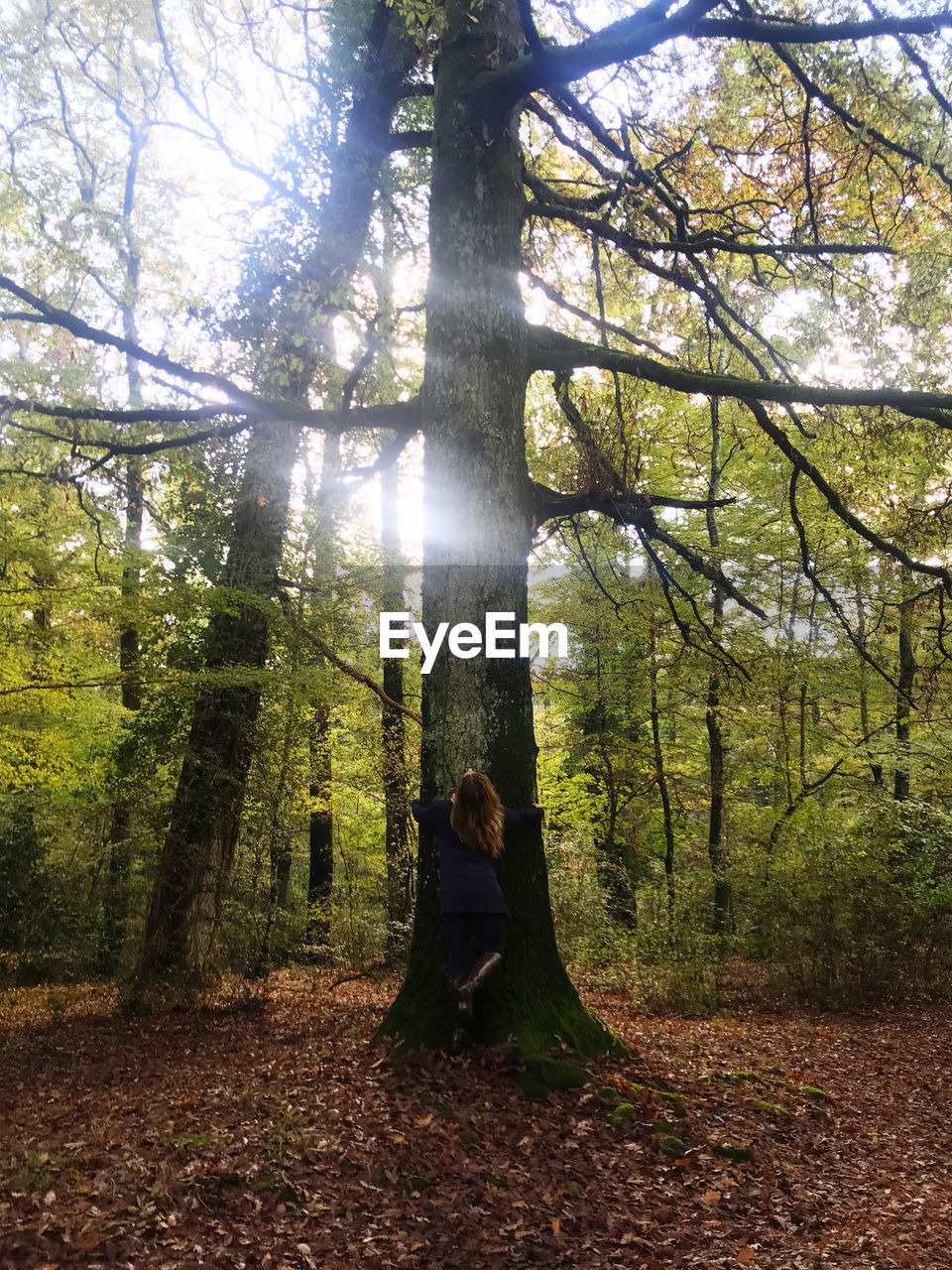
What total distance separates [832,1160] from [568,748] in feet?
35.1

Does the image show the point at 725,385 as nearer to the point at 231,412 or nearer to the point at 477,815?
the point at 477,815

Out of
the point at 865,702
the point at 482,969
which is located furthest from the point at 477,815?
the point at 865,702

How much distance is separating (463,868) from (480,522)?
2314 mm

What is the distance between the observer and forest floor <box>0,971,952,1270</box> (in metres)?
3.05

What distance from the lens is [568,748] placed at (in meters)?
15.0

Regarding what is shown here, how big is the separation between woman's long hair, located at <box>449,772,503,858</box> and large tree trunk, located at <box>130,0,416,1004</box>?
361 centimetres

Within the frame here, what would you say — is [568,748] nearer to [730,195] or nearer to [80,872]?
[80,872]

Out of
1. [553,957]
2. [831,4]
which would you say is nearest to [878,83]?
[831,4]

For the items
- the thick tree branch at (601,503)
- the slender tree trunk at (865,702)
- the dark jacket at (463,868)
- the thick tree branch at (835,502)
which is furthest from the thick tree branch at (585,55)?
the slender tree trunk at (865,702)

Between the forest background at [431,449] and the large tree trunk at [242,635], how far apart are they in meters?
0.05

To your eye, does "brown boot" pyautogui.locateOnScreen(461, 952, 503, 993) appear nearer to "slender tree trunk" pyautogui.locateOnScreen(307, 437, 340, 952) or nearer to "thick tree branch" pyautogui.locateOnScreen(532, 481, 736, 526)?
"thick tree branch" pyautogui.locateOnScreen(532, 481, 736, 526)

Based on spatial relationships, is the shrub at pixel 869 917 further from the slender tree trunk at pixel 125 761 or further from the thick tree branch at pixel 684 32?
the thick tree branch at pixel 684 32

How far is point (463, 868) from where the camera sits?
15.8 ft

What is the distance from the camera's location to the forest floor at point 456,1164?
3049mm
